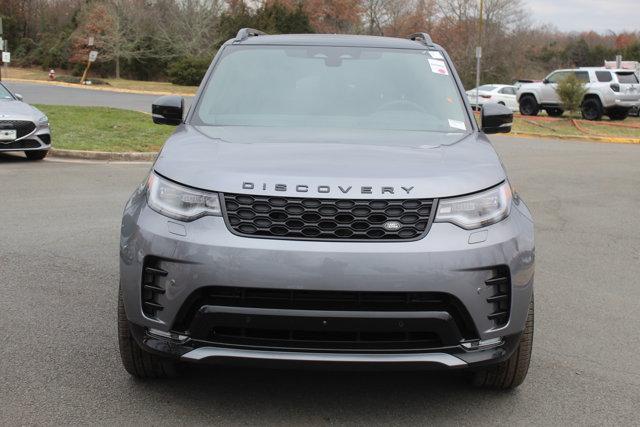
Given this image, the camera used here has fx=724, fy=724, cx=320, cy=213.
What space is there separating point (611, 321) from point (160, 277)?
3227 mm

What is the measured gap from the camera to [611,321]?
488cm

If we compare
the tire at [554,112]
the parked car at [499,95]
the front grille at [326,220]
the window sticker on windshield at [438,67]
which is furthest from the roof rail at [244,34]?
the parked car at [499,95]

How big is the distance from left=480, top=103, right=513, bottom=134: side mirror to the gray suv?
1.30 m

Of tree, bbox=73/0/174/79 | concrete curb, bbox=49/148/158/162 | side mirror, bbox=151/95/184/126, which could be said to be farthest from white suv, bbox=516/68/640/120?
tree, bbox=73/0/174/79

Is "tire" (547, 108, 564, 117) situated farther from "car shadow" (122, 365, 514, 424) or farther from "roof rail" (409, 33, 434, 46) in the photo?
"car shadow" (122, 365, 514, 424)

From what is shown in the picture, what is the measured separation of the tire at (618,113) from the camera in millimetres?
27906

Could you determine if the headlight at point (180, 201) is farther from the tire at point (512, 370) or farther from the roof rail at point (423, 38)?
the roof rail at point (423, 38)

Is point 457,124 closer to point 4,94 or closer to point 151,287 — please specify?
point 151,287

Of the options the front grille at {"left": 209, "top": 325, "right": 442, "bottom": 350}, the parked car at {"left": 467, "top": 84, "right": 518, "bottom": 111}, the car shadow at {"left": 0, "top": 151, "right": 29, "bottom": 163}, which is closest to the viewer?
the front grille at {"left": 209, "top": 325, "right": 442, "bottom": 350}

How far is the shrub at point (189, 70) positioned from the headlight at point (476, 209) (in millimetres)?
43781

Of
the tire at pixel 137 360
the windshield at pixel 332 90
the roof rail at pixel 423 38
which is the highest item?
the roof rail at pixel 423 38

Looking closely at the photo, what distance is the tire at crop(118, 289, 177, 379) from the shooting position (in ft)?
11.3

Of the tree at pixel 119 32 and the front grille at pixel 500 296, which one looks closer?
the front grille at pixel 500 296

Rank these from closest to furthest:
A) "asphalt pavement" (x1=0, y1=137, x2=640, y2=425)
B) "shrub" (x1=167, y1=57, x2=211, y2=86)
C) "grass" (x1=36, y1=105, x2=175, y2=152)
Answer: "asphalt pavement" (x1=0, y1=137, x2=640, y2=425)
"grass" (x1=36, y1=105, x2=175, y2=152)
"shrub" (x1=167, y1=57, x2=211, y2=86)
